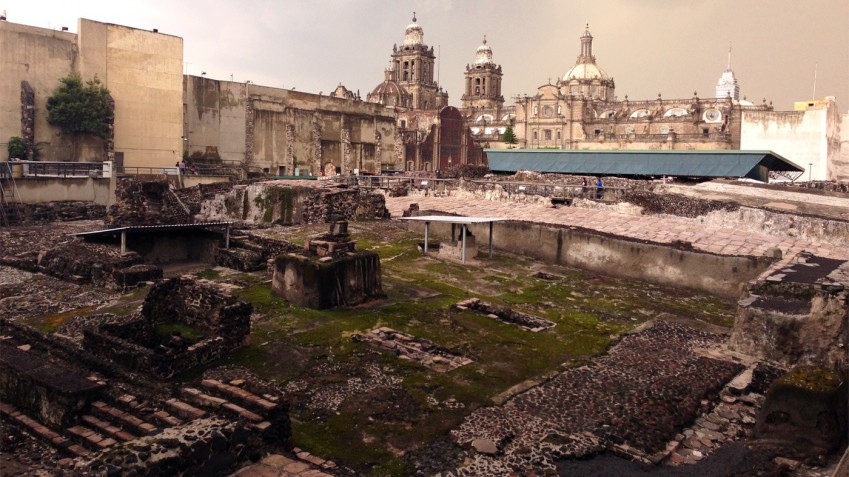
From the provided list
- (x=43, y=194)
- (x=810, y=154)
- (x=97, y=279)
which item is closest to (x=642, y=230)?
(x=97, y=279)

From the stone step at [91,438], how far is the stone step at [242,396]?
1.03 metres

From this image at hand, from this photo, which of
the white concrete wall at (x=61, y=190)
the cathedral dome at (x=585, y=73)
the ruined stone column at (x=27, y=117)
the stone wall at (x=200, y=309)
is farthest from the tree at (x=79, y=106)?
the cathedral dome at (x=585, y=73)

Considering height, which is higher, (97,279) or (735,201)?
(735,201)

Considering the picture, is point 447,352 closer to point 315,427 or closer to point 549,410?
point 549,410

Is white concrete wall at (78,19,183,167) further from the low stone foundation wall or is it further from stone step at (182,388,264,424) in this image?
stone step at (182,388,264,424)

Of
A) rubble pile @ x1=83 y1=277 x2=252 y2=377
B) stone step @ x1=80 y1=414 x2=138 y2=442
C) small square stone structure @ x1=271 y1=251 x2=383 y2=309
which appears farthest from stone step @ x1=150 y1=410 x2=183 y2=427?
small square stone structure @ x1=271 y1=251 x2=383 y2=309

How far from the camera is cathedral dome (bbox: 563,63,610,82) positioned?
90381 millimetres

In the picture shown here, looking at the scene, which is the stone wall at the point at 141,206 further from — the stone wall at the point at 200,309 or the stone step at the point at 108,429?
the stone step at the point at 108,429

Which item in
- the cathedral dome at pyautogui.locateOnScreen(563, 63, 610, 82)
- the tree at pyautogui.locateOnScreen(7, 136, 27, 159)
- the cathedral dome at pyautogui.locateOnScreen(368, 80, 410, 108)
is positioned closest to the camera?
the tree at pyautogui.locateOnScreen(7, 136, 27, 159)

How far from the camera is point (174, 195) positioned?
70.5 feet

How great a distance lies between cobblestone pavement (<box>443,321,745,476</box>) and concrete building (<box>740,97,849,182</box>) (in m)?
35.0

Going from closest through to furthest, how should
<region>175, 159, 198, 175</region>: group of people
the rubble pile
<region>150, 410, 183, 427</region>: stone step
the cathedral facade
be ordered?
<region>150, 410, 183, 427</region>: stone step, the rubble pile, <region>175, 159, 198, 175</region>: group of people, the cathedral facade

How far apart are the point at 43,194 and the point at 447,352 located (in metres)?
19.8

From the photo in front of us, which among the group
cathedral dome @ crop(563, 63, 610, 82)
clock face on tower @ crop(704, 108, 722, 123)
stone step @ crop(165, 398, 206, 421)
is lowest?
stone step @ crop(165, 398, 206, 421)
